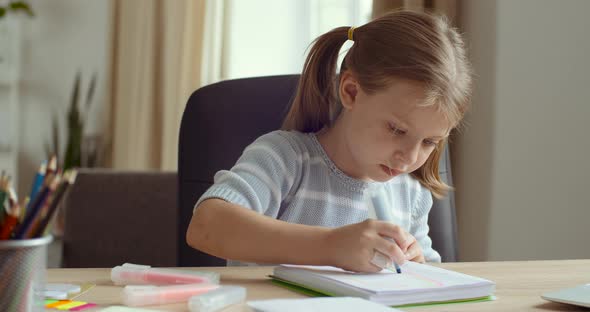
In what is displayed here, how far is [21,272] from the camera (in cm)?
59

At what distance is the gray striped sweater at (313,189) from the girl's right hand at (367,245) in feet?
1.05

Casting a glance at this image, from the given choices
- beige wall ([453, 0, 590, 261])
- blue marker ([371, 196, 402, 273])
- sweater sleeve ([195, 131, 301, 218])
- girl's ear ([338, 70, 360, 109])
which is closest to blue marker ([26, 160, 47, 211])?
sweater sleeve ([195, 131, 301, 218])

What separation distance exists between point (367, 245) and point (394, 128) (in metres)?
0.33

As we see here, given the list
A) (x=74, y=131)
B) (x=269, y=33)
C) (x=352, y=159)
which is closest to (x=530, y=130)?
(x=352, y=159)

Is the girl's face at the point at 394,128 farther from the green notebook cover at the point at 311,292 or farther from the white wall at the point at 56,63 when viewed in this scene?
the white wall at the point at 56,63

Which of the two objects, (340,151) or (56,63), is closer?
(340,151)

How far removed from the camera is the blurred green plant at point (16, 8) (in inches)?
142

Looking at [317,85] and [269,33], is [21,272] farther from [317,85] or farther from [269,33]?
[269,33]

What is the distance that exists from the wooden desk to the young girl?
0.25 ft

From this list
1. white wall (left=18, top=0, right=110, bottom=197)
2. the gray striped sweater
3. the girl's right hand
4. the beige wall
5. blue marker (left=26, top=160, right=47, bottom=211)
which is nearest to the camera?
blue marker (left=26, top=160, right=47, bottom=211)

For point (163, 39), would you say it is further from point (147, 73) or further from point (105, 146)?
point (105, 146)

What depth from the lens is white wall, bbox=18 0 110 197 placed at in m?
3.85

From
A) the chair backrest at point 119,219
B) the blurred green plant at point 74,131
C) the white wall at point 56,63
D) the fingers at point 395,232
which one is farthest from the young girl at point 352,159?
the white wall at point 56,63

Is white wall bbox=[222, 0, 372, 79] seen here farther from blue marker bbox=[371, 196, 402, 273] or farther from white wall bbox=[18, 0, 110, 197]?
blue marker bbox=[371, 196, 402, 273]
